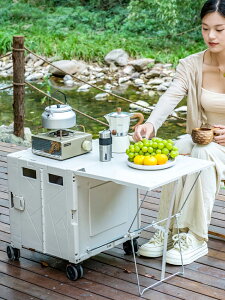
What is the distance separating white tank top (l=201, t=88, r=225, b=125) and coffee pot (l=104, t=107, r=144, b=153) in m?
0.47

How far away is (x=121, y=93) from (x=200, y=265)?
7138 millimetres

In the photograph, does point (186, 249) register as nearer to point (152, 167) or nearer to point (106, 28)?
point (152, 167)

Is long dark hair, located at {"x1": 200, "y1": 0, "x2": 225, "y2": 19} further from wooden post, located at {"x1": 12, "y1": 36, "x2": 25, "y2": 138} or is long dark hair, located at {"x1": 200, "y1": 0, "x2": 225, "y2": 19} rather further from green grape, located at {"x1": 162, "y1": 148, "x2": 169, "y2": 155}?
wooden post, located at {"x1": 12, "y1": 36, "x2": 25, "y2": 138}

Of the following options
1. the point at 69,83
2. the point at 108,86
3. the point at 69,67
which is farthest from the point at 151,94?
the point at 69,67

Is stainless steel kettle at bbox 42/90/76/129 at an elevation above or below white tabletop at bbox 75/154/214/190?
above

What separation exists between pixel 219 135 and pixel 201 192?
312 mm

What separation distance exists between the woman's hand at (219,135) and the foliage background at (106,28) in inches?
318

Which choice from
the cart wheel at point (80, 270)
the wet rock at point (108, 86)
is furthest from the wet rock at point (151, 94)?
the cart wheel at point (80, 270)

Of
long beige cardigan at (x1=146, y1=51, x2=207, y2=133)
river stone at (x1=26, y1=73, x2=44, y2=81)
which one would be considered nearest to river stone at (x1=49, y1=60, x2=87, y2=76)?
river stone at (x1=26, y1=73, x2=44, y2=81)

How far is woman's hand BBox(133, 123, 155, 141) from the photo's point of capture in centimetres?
339

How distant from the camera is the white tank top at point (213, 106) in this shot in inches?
142

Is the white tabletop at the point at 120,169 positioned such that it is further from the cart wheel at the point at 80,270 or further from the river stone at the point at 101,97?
the river stone at the point at 101,97

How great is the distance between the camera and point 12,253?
137 inches

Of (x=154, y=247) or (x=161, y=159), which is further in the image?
(x=154, y=247)
